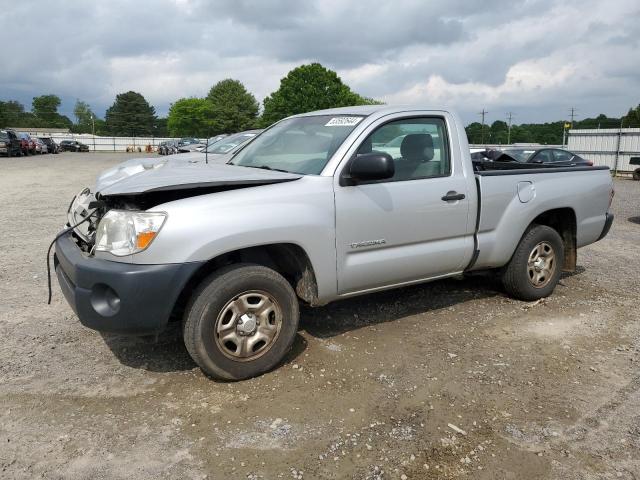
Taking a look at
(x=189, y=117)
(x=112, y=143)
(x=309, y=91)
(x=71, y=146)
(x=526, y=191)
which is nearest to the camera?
(x=526, y=191)

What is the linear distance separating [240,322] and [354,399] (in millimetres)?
894

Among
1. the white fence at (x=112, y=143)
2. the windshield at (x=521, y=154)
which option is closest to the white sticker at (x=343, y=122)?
the windshield at (x=521, y=154)

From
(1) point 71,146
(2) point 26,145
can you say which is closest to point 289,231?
(2) point 26,145

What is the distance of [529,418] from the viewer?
3.24 metres

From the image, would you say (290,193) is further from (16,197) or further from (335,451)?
(16,197)

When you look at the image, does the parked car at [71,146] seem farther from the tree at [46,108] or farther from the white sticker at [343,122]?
the tree at [46,108]

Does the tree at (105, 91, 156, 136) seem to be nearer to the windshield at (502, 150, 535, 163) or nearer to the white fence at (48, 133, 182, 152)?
the white fence at (48, 133, 182, 152)

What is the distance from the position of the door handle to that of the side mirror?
2.49ft

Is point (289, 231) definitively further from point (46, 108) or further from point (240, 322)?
point (46, 108)

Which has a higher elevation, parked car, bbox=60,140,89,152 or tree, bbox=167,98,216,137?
tree, bbox=167,98,216,137

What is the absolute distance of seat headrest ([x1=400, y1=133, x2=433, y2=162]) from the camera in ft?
14.4

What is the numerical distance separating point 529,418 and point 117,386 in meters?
2.65

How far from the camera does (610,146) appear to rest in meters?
27.2

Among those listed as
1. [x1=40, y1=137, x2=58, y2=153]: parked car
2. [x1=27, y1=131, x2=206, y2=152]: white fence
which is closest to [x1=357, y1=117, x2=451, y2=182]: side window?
[x1=40, y1=137, x2=58, y2=153]: parked car
